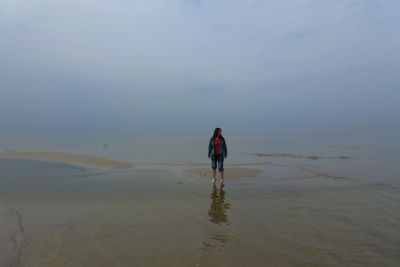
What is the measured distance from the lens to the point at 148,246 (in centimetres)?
569

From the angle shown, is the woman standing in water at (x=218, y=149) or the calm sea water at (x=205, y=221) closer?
the calm sea water at (x=205, y=221)

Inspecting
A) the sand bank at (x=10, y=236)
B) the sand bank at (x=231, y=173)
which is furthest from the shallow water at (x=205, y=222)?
the sand bank at (x=231, y=173)

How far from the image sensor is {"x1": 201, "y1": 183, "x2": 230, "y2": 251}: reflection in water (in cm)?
573

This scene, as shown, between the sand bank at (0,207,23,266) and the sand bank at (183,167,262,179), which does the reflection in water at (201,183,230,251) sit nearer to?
the sand bank at (183,167,262,179)

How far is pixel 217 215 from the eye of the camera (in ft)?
25.3

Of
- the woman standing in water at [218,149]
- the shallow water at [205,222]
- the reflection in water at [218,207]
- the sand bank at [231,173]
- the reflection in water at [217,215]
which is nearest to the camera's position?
the shallow water at [205,222]

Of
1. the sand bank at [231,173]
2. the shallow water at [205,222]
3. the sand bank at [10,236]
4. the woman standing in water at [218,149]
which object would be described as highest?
the woman standing in water at [218,149]

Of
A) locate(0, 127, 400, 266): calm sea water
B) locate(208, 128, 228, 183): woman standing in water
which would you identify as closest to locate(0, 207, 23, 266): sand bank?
locate(0, 127, 400, 266): calm sea water

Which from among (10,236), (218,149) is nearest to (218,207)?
(218,149)

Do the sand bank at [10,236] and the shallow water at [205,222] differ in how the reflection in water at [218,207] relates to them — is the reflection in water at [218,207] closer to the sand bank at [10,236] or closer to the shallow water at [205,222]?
the shallow water at [205,222]

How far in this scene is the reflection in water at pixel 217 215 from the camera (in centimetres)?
573

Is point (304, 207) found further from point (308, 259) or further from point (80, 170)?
point (80, 170)

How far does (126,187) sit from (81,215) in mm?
3609

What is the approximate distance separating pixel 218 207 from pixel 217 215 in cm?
79
